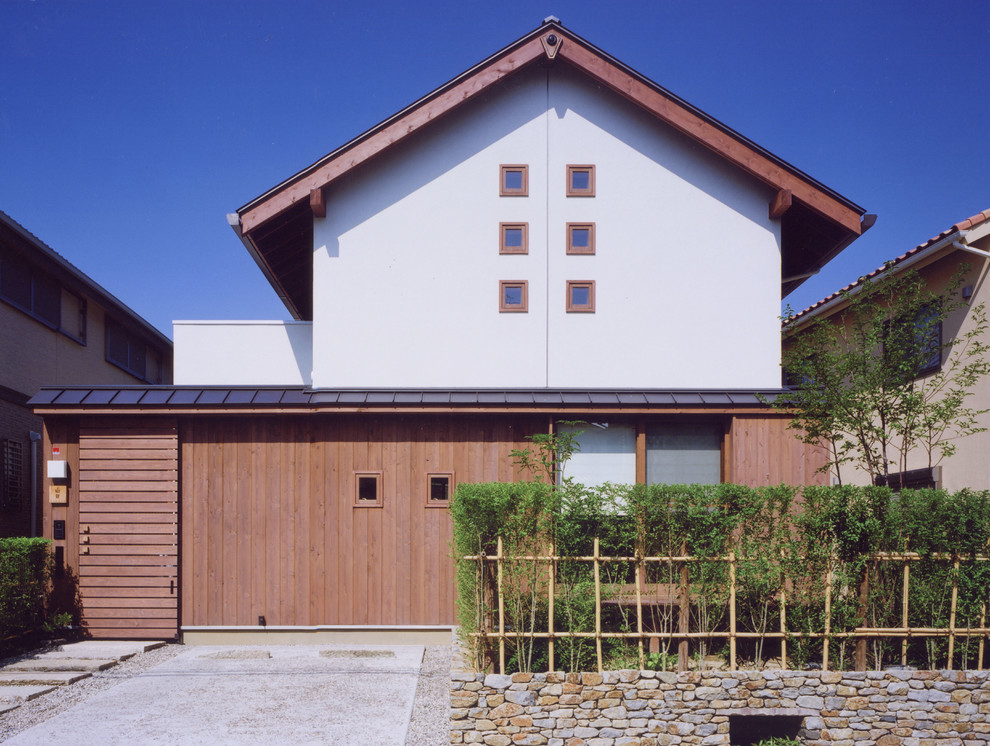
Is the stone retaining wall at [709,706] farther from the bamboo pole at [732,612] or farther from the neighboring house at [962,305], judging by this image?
the neighboring house at [962,305]

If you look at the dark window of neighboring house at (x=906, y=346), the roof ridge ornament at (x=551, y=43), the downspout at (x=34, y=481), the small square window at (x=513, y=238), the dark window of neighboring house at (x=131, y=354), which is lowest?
the downspout at (x=34, y=481)

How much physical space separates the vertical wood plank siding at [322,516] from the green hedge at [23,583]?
1.71 m

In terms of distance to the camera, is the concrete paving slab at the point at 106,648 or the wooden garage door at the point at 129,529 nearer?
the concrete paving slab at the point at 106,648

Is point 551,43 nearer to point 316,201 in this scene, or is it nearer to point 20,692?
point 316,201

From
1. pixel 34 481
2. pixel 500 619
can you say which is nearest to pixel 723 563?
pixel 500 619

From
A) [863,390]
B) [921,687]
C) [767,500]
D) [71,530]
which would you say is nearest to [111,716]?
[71,530]

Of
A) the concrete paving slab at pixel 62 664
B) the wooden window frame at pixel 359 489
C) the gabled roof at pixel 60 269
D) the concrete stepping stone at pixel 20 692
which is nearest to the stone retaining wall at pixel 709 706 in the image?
the wooden window frame at pixel 359 489

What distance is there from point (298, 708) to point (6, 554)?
4.37 m

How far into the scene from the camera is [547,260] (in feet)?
38.7

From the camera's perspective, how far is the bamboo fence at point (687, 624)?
7.62 m

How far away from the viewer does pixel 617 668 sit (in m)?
7.76

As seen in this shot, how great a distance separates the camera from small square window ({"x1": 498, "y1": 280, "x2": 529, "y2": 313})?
11688mm

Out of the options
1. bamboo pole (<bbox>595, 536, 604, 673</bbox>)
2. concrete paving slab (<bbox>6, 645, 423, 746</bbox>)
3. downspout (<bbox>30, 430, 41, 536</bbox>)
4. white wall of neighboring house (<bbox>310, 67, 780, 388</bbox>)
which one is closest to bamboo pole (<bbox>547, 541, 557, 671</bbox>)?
bamboo pole (<bbox>595, 536, 604, 673</bbox>)

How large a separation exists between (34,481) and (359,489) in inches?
289
